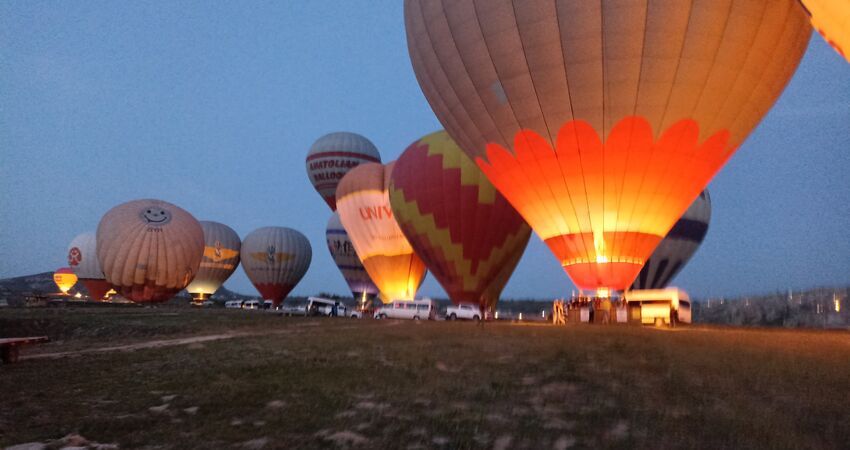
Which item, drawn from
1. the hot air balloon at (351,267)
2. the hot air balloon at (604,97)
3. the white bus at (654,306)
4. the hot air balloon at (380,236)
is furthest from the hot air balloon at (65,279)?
the white bus at (654,306)

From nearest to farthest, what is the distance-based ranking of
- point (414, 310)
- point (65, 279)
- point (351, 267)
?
point (414, 310)
point (351, 267)
point (65, 279)

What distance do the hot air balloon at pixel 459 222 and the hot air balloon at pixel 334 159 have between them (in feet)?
94.8

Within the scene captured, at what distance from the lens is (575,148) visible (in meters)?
18.7

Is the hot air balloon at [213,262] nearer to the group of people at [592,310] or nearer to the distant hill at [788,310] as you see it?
the group of people at [592,310]

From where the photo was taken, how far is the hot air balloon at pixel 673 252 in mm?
35031

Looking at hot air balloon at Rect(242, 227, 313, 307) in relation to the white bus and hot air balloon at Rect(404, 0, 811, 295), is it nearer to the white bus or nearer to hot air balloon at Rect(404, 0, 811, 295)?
hot air balloon at Rect(404, 0, 811, 295)

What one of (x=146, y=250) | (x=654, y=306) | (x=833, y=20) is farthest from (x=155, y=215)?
(x=833, y=20)

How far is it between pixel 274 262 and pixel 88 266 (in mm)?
27134

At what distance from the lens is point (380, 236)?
1476 inches

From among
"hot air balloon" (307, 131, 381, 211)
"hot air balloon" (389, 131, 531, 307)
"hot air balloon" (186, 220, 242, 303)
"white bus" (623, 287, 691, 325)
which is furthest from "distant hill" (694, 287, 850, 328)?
"hot air balloon" (186, 220, 242, 303)

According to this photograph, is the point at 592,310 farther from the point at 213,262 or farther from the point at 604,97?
the point at 213,262

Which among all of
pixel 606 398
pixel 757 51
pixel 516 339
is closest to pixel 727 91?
pixel 757 51

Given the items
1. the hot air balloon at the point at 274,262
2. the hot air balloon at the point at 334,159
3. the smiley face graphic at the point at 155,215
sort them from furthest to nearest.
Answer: the hot air balloon at the point at 334,159
the hot air balloon at the point at 274,262
the smiley face graphic at the point at 155,215

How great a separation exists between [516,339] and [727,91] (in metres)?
10.9
